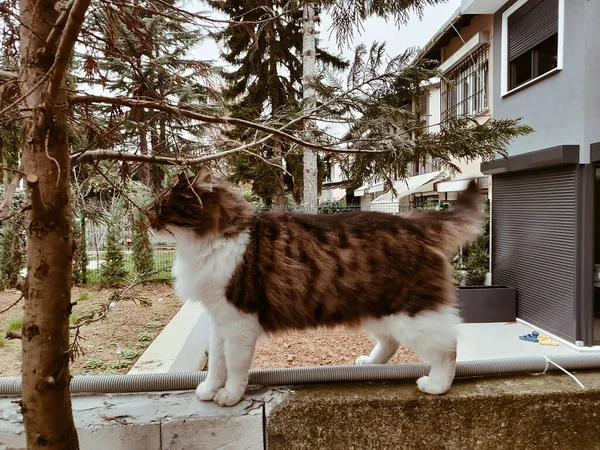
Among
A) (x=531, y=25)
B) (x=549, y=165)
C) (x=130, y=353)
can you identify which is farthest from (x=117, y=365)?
(x=531, y=25)

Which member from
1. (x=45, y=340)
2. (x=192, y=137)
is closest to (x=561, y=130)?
(x=192, y=137)

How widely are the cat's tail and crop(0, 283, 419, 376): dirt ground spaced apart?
4.88ft

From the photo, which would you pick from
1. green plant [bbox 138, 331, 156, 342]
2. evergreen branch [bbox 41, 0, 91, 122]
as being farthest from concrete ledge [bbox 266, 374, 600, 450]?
green plant [bbox 138, 331, 156, 342]

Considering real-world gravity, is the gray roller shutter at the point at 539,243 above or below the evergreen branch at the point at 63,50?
below

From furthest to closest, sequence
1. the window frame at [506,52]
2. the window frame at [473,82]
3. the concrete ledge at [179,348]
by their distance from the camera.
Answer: the window frame at [473,82] < the window frame at [506,52] < the concrete ledge at [179,348]

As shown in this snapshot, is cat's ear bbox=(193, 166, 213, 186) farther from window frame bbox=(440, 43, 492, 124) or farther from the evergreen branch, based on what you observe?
window frame bbox=(440, 43, 492, 124)

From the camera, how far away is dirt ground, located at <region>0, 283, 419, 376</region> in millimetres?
3273

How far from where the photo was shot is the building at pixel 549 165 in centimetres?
459

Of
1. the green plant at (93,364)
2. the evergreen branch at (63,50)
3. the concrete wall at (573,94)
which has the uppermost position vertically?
the concrete wall at (573,94)

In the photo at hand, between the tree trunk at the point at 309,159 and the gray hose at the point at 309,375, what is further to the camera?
the tree trunk at the point at 309,159

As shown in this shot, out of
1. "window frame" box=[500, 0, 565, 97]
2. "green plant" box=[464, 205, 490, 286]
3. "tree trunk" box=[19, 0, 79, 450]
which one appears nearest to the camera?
"tree trunk" box=[19, 0, 79, 450]

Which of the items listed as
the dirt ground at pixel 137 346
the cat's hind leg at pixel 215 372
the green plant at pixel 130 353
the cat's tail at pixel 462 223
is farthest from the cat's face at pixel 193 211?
the green plant at pixel 130 353

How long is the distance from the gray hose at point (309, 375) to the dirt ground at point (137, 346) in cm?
124

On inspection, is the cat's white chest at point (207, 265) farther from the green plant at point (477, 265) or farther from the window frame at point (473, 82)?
the window frame at point (473, 82)
